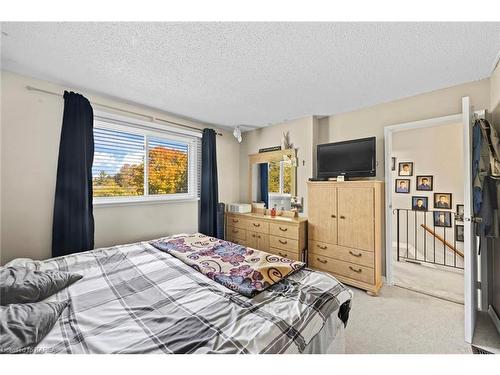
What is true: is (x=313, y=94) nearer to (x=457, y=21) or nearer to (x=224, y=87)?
(x=224, y=87)

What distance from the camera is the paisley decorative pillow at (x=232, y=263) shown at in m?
1.33

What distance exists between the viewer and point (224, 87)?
2.23 metres

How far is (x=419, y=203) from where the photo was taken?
388 centimetres

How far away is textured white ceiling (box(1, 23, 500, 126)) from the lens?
1.40 meters

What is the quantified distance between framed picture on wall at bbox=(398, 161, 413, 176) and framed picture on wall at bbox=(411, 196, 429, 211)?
1.54 feet

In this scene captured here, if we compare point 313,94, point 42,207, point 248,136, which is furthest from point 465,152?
point 42,207

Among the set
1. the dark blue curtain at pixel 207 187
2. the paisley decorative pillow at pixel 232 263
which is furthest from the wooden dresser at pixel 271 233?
the paisley decorative pillow at pixel 232 263

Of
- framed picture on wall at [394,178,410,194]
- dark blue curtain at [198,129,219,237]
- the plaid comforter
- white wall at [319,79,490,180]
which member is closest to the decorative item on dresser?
white wall at [319,79,490,180]

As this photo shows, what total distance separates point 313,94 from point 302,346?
2.33m

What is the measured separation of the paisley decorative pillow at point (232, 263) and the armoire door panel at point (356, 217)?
127 cm

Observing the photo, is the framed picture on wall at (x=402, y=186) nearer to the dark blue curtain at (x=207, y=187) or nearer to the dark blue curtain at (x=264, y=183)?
the dark blue curtain at (x=264, y=183)

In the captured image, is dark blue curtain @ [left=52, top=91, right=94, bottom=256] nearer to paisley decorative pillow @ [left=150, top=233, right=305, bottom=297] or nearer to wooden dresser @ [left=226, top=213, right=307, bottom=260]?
paisley decorative pillow @ [left=150, top=233, right=305, bottom=297]

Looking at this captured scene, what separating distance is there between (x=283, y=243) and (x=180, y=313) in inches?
82.6

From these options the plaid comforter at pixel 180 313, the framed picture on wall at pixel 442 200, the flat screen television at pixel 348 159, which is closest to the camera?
the plaid comforter at pixel 180 313
